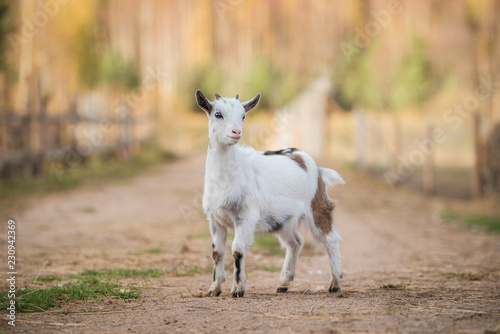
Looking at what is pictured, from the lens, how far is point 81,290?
535 centimetres

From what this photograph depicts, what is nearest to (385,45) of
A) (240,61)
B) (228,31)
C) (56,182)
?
(240,61)

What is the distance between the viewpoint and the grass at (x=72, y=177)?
41.4ft

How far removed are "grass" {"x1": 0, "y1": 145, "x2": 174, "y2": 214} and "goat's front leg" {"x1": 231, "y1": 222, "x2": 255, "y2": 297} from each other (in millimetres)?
6516

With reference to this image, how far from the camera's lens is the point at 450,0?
3638cm

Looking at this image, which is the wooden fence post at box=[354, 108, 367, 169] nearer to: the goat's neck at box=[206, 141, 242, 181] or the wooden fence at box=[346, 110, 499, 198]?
the wooden fence at box=[346, 110, 499, 198]

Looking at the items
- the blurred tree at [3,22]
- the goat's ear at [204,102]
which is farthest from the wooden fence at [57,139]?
Answer: the goat's ear at [204,102]

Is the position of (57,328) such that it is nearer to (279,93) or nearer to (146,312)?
(146,312)

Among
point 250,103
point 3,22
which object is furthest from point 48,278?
point 3,22

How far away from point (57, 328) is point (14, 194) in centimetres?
907

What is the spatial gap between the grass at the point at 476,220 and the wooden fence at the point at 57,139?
960 cm

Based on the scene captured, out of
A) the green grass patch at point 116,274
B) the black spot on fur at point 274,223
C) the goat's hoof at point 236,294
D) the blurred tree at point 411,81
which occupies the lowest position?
the green grass patch at point 116,274

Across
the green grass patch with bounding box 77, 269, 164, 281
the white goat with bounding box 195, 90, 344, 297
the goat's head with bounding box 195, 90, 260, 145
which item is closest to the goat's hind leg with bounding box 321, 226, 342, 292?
the white goat with bounding box 195, 90, 344, 297

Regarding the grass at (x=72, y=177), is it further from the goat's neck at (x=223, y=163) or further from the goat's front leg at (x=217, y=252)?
the goat's neck at (x=223, y=163)

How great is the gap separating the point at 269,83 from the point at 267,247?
35338mm
